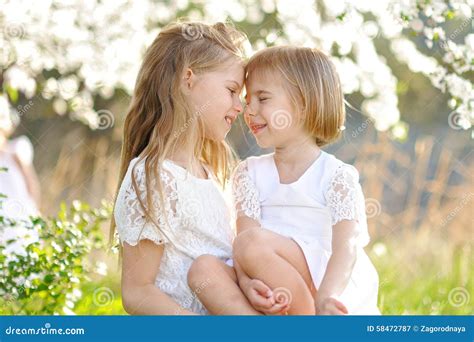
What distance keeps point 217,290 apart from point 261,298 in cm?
12

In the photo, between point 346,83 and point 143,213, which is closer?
point 143,213

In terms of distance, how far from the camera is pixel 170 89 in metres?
2.67

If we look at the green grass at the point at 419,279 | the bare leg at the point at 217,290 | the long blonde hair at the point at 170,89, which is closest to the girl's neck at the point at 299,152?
the long blonde hair at the point at 170,89

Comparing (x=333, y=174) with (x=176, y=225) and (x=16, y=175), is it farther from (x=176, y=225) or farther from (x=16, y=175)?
(x=16, y=175)

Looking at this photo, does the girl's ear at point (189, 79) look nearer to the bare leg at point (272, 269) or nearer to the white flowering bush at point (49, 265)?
the bare leg at point (272, 269)

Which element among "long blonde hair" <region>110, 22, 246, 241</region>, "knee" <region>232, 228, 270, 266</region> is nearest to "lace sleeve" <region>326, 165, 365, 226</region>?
"knee" <region>232, 228, 270, 266</region>

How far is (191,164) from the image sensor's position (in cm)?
266

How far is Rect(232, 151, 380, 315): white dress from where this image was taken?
8.19 feet

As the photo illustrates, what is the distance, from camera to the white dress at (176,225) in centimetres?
249

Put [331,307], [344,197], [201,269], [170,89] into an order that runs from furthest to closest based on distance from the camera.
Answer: [170,89] → [344,197] → [201,269] → [331,307]

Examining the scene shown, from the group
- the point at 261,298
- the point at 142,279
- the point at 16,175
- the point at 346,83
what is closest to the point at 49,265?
the point at 142,279
